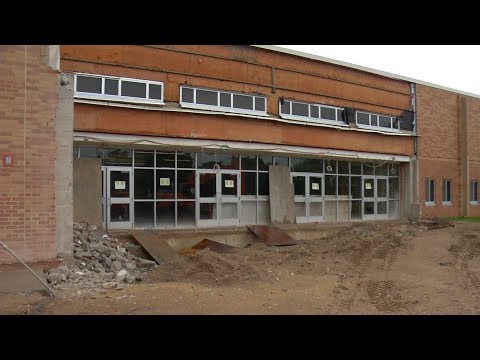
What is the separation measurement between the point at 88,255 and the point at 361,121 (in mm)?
15379

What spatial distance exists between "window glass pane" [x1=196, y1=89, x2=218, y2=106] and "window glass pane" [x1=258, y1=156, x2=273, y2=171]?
3.10 meters

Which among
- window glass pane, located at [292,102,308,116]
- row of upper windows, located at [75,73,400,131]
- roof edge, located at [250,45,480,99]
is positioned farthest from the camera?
window glass pane, located at [292,102,308,116]

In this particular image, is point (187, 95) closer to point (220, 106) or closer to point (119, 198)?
point (220, 106)

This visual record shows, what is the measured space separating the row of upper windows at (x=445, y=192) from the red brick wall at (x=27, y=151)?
20.4 m

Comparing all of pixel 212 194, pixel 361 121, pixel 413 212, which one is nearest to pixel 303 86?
pixel 361 121

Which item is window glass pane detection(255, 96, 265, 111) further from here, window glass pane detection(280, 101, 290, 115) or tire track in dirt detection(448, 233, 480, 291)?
tire track in dirt detection(448, 233, 480, 291)

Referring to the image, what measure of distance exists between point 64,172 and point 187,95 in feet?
25.8

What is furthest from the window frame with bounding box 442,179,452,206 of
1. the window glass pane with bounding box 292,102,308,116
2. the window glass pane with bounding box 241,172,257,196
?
the window glass pane with bounding box 241,172,257,196

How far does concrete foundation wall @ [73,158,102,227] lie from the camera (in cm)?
1314

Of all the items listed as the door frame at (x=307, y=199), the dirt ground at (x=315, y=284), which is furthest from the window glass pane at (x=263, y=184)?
the dirt ground at (x=315, y=284)

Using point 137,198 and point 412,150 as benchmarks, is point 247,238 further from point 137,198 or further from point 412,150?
point 412,150

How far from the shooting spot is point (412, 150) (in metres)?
22.7

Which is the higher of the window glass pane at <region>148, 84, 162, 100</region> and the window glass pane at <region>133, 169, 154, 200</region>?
the window glass pane at <region>148, 84, 162, 100</region>

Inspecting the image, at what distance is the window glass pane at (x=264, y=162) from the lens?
17750 mm
